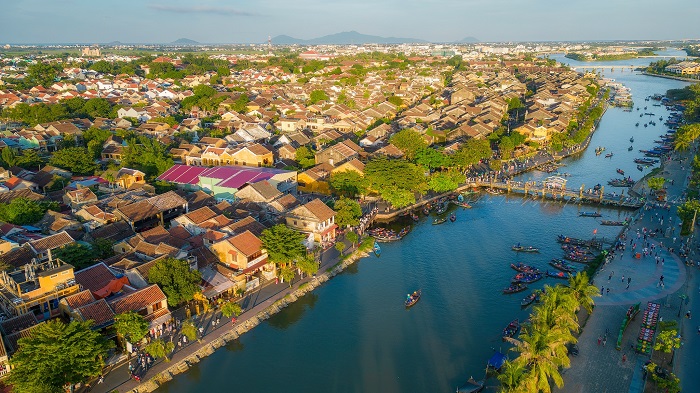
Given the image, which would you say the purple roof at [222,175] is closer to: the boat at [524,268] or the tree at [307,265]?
the tree at [307,265]

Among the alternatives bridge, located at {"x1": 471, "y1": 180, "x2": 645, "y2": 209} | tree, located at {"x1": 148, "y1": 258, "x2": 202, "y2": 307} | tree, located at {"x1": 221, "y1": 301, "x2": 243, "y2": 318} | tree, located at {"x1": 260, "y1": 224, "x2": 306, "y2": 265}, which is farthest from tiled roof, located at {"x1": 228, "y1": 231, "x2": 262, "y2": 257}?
bridge, located at {"x1": 471, "y1": 180, "x2": 645, "y2": 209}

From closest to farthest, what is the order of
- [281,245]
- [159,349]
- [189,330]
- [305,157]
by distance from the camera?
1. [159,349]
2. [189,330]
3. [281,245]
4. [305,157]

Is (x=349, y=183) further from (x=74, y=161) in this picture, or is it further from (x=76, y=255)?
(x=74, y=161)

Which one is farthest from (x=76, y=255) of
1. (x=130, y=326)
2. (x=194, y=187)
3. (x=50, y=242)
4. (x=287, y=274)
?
(x=194, y=187)

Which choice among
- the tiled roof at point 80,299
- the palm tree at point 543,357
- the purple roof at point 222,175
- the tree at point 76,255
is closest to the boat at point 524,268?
the palm tree at point 543,357

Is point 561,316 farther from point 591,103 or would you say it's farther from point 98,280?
point 591,103

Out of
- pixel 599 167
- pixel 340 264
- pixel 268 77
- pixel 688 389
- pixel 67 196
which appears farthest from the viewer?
pixel 268 77

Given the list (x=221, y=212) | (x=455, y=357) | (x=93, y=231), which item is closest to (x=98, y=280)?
(x=93, y=231)
